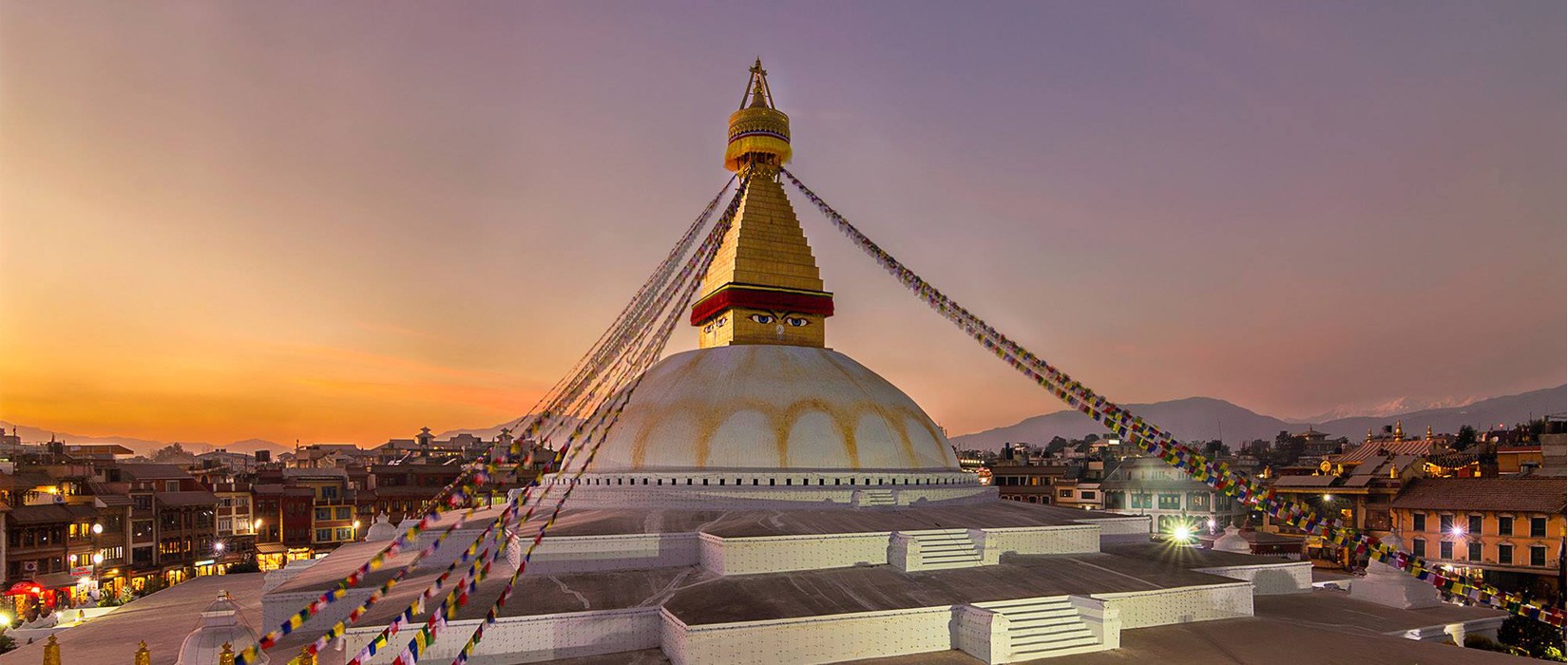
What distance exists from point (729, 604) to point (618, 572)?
9.42 feet

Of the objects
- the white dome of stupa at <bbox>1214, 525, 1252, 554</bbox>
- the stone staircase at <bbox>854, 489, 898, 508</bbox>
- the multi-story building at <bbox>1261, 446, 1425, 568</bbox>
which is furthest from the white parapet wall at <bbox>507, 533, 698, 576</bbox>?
the multi-story building at <bbox>1261, 446, 1425, 568</bbox>

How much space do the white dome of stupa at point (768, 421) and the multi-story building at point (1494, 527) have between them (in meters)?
22.1

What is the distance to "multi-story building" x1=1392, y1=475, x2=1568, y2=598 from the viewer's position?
27.8 m

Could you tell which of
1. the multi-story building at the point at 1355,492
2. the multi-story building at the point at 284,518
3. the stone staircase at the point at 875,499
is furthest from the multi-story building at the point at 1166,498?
the multi-story building at the point at 284,518

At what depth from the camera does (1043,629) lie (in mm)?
13016

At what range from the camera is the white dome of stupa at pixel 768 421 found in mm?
18156

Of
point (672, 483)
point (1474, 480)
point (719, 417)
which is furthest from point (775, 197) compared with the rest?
point (1474, 480)

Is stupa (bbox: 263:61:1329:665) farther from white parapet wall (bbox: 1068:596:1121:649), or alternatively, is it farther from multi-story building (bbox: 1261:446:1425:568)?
multi-story building (bbox: 1261:446:1425:568)

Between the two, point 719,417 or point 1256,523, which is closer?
point 719,417

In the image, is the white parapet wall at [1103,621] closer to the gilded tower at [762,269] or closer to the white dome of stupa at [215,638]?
the gilded tower at [762,269]

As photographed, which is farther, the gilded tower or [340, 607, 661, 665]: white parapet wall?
the gilded tower

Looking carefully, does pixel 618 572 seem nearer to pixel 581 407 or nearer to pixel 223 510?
pixel 581 407

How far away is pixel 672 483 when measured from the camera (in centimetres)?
1766

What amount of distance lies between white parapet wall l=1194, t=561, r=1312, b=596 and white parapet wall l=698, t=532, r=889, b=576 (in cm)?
780
